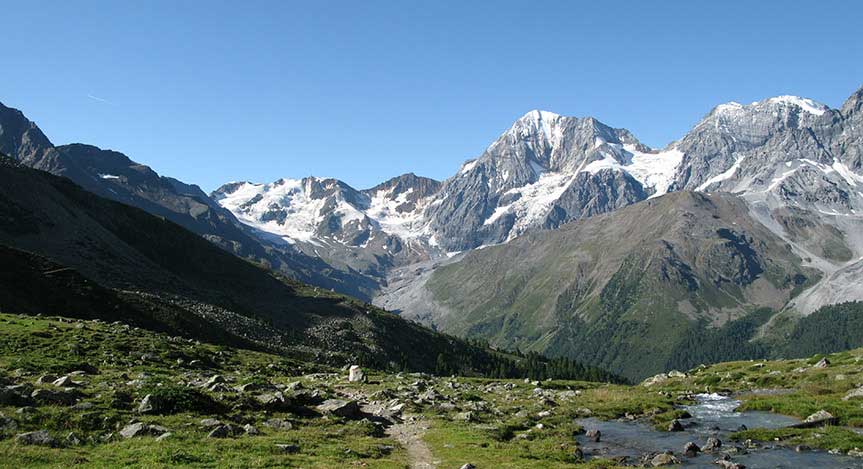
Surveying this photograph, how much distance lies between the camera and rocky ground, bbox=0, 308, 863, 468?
2634cm

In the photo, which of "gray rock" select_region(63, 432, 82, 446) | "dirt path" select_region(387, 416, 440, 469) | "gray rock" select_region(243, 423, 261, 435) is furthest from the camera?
"gray rock" select_region(243, 423, 261, 435)

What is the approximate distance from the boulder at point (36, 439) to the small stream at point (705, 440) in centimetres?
2740

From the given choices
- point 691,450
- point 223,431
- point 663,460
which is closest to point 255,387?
point 223,431

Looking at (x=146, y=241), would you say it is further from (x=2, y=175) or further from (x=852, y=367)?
(x=852, y=367)

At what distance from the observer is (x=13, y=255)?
9019cm

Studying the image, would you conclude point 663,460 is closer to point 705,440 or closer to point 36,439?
point 705,440

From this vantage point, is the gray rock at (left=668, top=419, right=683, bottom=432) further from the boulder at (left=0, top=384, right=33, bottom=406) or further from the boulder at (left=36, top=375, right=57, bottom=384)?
the boulder at (left=36, top=375, right=57, bottom=384)

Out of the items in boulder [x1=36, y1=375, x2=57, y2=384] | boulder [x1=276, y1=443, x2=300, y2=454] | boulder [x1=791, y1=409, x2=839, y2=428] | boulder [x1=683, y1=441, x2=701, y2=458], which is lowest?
boulder [x1=36, y1=375, x2=57, y2=384]

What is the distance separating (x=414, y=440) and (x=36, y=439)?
65.2 ft

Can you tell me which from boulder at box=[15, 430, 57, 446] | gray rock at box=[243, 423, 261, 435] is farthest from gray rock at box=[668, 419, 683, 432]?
boulder at box=[15, 430, 57, 446]

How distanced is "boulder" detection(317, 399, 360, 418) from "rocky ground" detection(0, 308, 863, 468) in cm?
16

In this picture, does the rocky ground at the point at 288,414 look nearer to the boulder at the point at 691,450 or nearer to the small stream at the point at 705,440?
the boulder at the point at 691,450

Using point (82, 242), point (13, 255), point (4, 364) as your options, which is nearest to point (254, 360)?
point (4, 364)

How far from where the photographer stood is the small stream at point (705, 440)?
31.7 m
